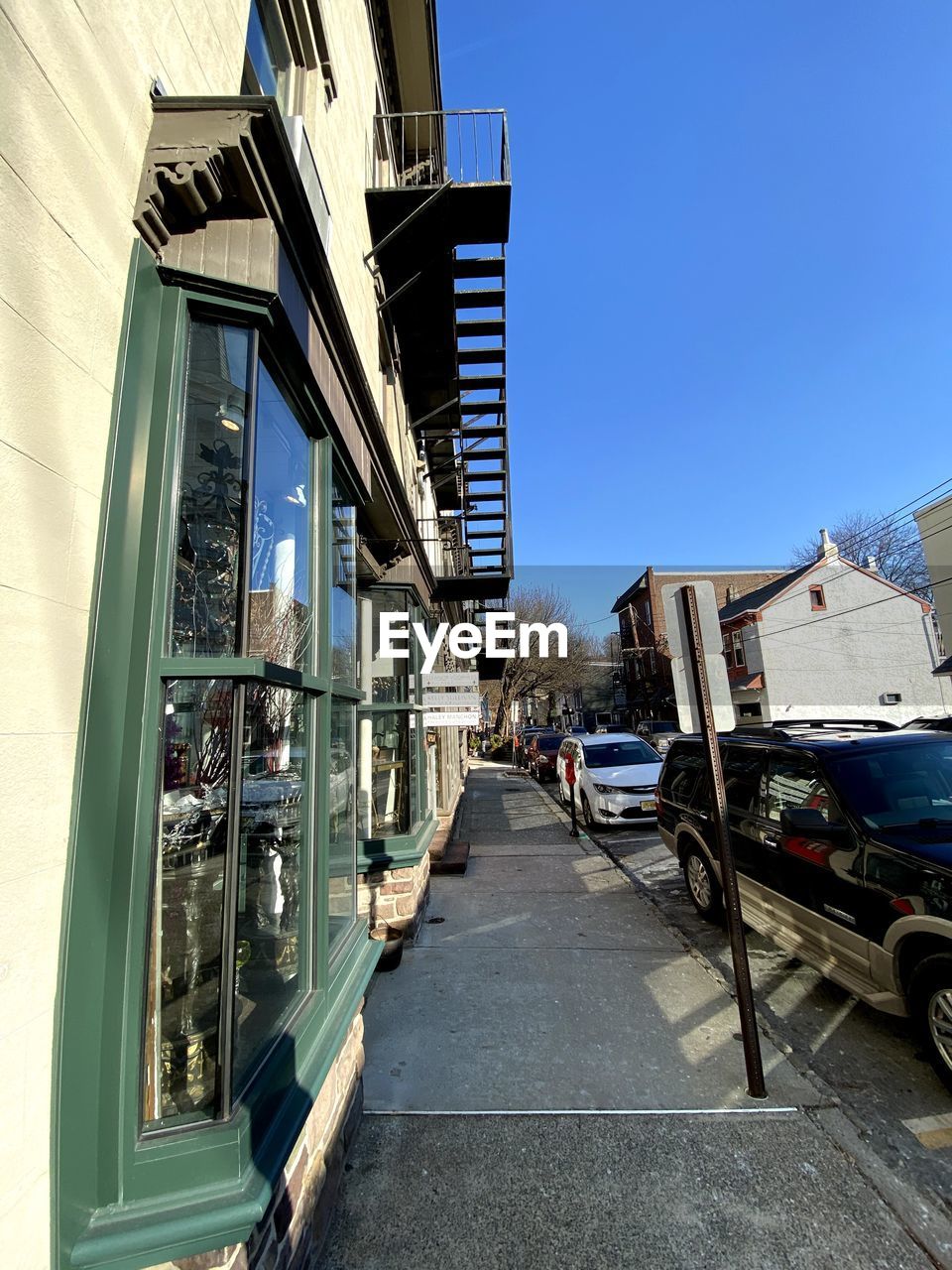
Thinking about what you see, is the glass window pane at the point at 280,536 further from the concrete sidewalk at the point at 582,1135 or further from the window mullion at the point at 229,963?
the concrete sidewalk at the point at 582,1135

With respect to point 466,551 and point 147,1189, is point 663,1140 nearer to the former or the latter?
point 147,1189

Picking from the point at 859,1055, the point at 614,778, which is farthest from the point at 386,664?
the point at 614,778

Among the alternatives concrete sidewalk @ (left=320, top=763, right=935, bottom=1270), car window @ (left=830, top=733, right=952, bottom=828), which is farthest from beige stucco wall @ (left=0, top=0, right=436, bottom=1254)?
car window @ (left=830, top=733, right=952, bottom=828)

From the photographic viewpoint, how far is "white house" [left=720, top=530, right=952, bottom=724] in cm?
2809

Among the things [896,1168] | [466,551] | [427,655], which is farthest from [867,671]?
[896,1168]

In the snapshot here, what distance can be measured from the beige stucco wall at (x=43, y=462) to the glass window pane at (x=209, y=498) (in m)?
0.24

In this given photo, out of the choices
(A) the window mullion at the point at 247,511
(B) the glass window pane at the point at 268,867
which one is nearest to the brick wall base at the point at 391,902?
(B) the glass window pane at the point at 268,867

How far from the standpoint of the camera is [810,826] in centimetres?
362

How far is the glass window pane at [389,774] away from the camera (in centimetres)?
524

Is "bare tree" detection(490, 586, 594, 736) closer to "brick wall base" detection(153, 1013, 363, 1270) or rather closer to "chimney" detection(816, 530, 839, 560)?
"chimney" detection(816, 530, 839, 560)

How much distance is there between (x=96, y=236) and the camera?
157 centimetres

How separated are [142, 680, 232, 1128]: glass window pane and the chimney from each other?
A: 32.7 m

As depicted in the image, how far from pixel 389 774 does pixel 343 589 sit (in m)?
2.50

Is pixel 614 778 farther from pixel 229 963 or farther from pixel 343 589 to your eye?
pixel 229 963
